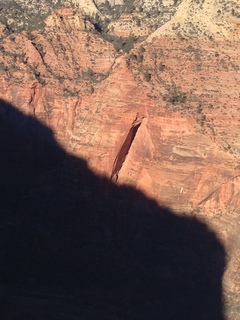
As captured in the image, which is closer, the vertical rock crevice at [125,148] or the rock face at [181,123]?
the rock face at [181,123]

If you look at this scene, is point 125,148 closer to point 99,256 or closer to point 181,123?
point 181,123

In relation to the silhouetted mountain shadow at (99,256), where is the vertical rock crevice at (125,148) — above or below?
above

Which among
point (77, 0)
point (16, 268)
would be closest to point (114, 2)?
point (77, 0)

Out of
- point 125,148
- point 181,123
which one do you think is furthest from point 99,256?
point 181,123

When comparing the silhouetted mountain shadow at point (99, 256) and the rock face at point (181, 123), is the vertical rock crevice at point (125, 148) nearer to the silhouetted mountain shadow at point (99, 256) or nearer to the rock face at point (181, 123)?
the rock face at point (181, 123)

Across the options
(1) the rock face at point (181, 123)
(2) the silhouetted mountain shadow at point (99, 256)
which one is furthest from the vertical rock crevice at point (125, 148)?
(2) the silhouetted mountain shadow at point (99, 256)

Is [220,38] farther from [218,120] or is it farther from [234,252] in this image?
[234,252]
